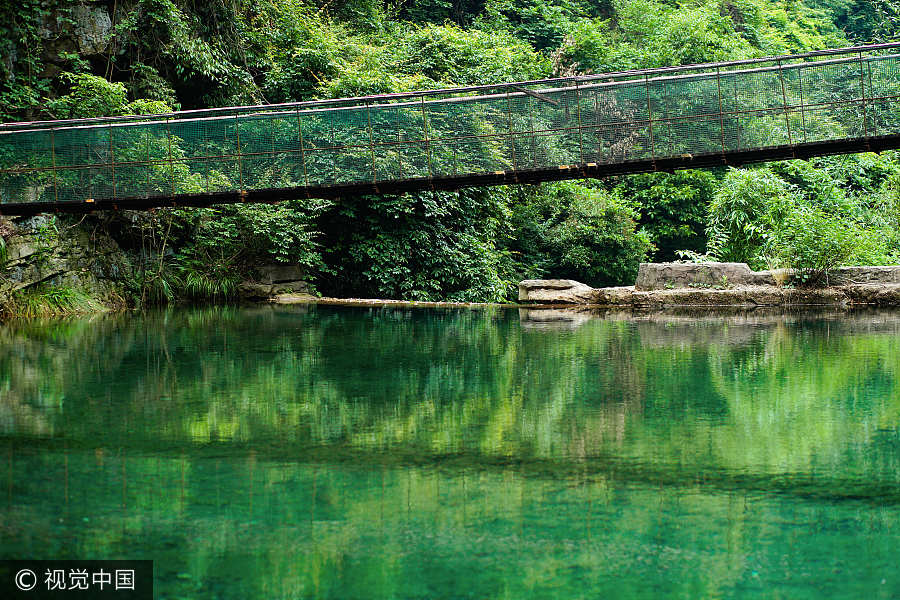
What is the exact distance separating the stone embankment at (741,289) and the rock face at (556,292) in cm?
19

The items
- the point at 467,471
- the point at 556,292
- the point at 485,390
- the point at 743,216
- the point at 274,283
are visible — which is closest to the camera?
the point at 467,471

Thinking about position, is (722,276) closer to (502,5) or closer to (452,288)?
(452,288)

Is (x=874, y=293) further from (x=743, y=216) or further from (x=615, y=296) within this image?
(x=743, y=216)

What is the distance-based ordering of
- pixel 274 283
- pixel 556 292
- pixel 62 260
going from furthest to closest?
pixel 274 283
pixel 556 292
pixel 62 260

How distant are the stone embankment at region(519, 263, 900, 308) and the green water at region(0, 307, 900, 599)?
14.8 feet

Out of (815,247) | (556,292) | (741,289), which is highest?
(815,247)

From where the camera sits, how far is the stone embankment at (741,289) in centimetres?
1195

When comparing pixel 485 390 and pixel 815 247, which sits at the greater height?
pixel 815 247

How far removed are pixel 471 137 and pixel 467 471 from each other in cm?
909

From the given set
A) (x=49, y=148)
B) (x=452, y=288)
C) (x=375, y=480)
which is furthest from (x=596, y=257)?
(x=375, y=480)
